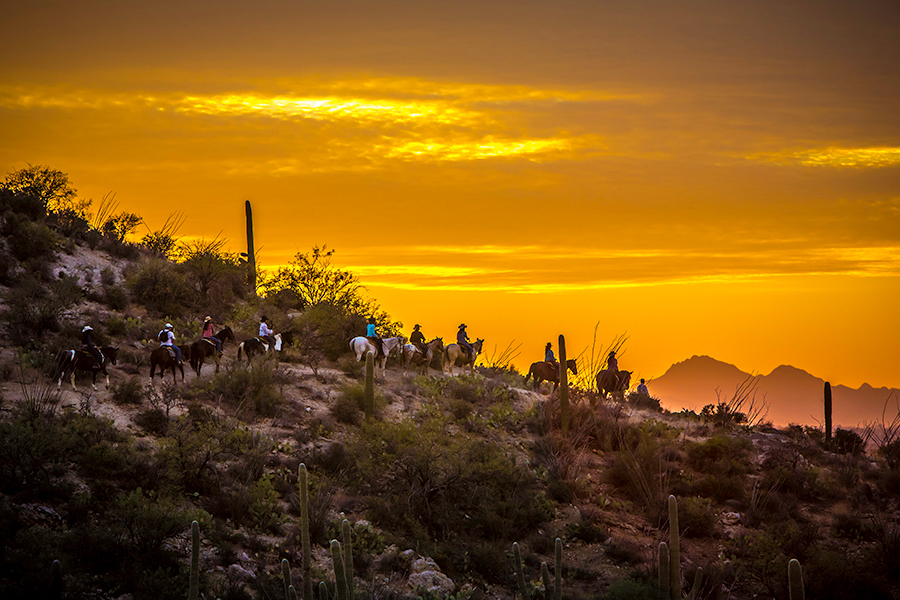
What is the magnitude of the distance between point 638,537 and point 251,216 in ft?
91.3

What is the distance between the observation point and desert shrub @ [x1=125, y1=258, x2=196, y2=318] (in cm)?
3416

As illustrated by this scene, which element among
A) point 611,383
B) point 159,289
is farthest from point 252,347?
point 611,383

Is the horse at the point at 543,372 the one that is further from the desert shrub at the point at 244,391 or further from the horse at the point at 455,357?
the desert shrub at the point at 244,391

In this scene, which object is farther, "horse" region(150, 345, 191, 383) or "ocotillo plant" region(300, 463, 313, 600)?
"horse" region(150, 345, 191, 383)

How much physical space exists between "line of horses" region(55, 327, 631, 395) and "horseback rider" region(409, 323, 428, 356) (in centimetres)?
7

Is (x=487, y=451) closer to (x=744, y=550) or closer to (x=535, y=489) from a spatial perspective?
(x=535, y=489)

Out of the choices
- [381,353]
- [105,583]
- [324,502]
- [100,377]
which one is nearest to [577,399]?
[381,353]

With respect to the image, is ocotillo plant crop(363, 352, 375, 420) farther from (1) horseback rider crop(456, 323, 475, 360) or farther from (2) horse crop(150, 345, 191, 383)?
(1) horseback rider crop(456, 323, 475, 360)

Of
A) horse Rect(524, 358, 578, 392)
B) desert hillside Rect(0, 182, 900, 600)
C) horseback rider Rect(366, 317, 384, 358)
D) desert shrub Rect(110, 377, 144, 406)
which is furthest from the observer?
horse Rect(524, 358, 578, 392)

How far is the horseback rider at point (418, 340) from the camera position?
34.6m

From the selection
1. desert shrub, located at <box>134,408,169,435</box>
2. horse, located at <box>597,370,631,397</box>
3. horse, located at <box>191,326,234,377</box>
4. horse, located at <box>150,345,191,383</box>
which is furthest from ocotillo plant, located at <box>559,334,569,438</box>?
desert shrub, located at <box>134,408,169,435</box>

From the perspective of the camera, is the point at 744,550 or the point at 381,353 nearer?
the point at 744,550

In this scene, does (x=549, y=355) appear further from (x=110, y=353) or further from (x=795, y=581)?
(x=795, y=581)

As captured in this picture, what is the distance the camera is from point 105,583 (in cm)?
1645
